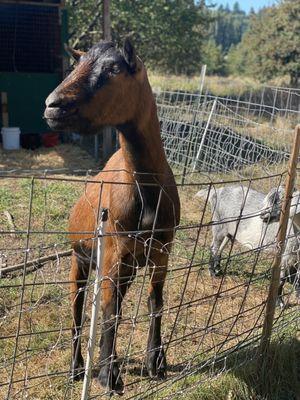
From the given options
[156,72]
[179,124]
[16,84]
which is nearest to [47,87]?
[16,84]

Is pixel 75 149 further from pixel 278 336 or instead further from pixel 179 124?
pixel 278 336

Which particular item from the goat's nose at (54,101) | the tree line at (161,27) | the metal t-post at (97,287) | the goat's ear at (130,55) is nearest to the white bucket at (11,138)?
the tree line at (161,27)

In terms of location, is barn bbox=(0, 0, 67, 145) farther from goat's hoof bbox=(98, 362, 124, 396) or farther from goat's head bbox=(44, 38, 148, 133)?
goat's head bbox=(44, 38, 148, 133)

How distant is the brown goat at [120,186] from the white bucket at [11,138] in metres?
7.48

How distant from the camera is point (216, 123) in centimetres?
854

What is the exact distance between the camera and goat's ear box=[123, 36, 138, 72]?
2.31 meters

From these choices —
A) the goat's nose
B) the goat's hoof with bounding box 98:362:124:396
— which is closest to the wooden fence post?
the goat's hoof with bounding box 98:362:124:396

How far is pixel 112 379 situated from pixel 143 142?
1460mm

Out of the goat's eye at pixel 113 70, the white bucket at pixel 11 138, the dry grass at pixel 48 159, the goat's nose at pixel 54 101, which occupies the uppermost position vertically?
the goat's eye at pixel 113 70

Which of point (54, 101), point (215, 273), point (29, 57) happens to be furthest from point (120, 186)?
point (29, 57)

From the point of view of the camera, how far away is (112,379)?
113 inches

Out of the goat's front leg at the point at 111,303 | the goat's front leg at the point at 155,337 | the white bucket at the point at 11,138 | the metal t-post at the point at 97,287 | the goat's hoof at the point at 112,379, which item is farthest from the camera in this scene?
the white bucket at the point at 11,138

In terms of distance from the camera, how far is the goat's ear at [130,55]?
231cm

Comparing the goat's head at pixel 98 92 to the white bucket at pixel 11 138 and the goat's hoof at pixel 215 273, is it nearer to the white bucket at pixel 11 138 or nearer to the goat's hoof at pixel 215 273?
the goat's hoof at pixel 215 273
